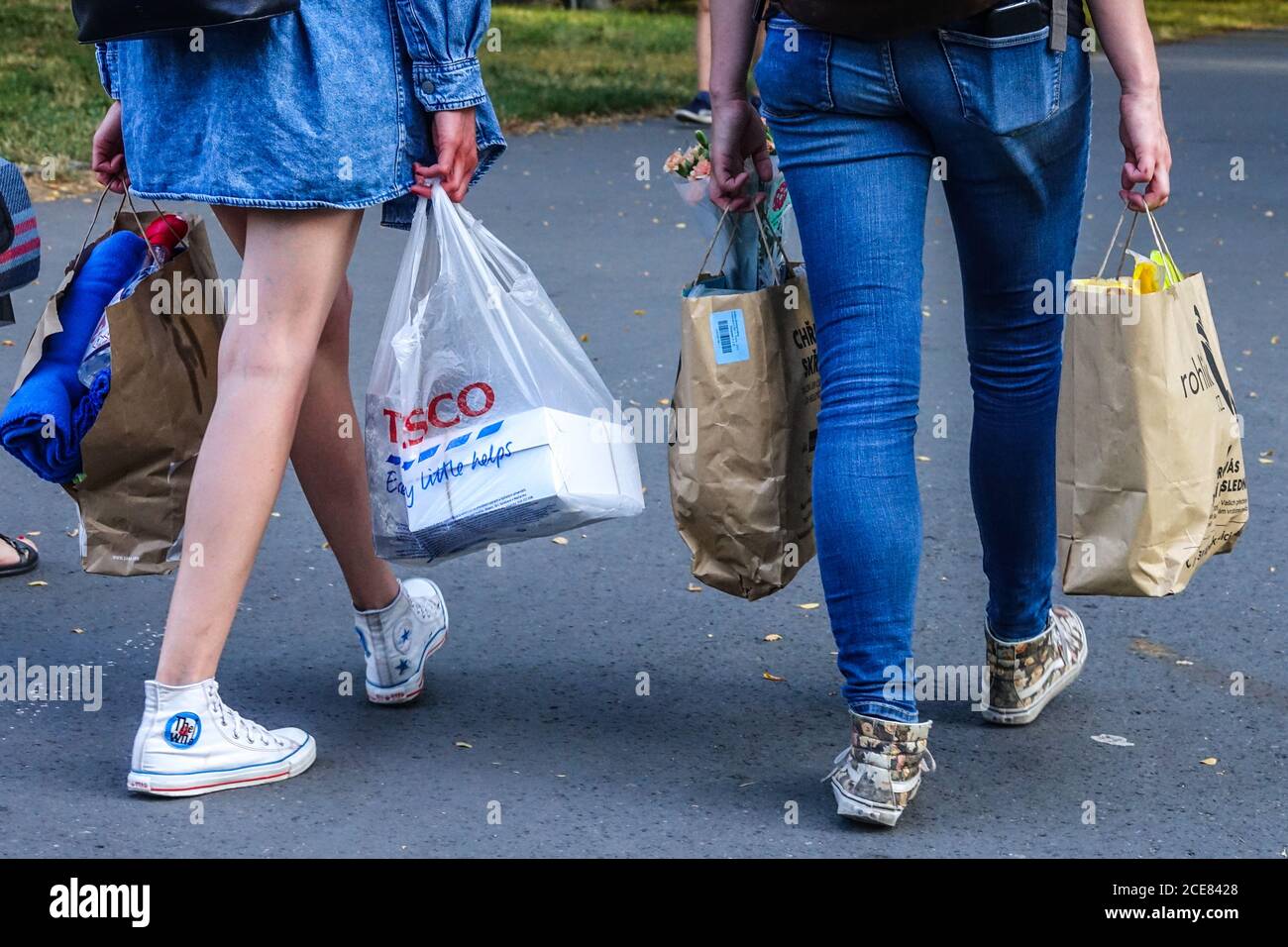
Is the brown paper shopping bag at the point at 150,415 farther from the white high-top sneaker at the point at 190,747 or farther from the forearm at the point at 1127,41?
the forearm at the point at 1127,41

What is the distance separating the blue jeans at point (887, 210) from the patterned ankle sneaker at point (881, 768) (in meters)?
0.03

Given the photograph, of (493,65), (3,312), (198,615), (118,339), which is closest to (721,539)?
(198,615)

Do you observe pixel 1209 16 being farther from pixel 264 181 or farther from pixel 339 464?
pixel 264 181

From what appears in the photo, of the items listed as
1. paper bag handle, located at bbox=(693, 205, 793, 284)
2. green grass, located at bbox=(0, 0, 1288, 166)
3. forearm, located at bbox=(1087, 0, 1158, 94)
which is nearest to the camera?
forearm, located at bbox=(1087, 0, 1158, 94)

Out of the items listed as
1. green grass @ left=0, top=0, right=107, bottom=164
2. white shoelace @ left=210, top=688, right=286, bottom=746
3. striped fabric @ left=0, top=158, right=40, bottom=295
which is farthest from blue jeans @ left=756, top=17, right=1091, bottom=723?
green grass @ left=0, top=0, right=107, bottom=164

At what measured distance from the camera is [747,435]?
279cm

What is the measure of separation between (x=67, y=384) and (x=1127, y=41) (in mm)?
1798

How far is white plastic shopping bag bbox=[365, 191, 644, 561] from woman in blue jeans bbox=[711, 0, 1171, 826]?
1.29ft

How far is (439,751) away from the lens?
9.64ft

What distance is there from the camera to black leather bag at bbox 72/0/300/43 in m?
2.46

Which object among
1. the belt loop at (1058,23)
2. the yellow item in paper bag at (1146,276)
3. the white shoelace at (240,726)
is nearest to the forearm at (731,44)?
the belt loop at (1058,23)

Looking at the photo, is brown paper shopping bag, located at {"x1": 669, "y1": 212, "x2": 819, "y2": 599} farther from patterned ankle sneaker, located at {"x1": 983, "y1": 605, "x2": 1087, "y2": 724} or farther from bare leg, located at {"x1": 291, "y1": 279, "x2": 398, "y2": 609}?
bare leg, located at {"x1": 291, "y1": 279, "x2": 398, "y2": 609}

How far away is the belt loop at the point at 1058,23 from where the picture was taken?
2.47 m

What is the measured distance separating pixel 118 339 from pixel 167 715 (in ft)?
2.12
